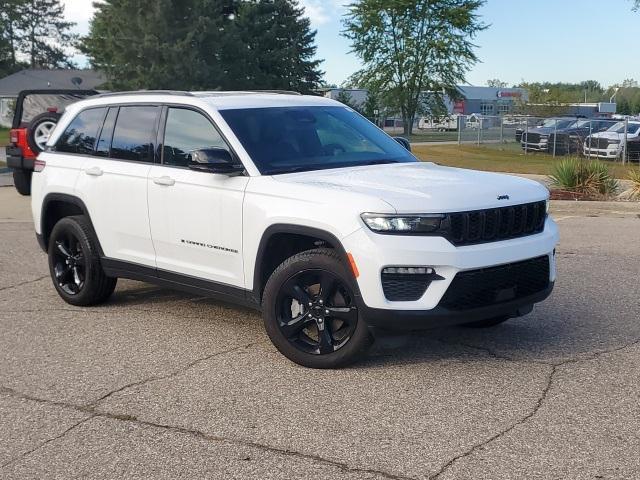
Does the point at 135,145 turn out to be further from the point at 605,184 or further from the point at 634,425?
the point at 605,184

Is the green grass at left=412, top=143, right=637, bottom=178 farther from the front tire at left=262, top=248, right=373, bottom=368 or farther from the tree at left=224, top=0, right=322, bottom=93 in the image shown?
the tree at left=224, top=0, right=322, bottom=93

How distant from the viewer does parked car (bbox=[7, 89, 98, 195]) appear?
44.7 feet

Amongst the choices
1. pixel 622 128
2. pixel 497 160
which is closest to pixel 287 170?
pixel 497 160

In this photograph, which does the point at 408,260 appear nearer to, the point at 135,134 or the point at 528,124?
the point at 135,134

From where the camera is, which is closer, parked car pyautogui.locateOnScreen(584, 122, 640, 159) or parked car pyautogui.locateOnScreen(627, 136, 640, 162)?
parked car pyautogui.locateOnScreen(584, 122, 640, 159)

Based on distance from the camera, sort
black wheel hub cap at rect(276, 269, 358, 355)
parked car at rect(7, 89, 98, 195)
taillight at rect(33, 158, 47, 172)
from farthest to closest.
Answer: parked car at rect(7, 89, 98, 195)
taillight at rect(33, 158, 47, 172)
black wheel hub cap at rect(276, 269, 358, 355)

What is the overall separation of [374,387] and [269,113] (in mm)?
2397

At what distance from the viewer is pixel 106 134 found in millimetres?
7078

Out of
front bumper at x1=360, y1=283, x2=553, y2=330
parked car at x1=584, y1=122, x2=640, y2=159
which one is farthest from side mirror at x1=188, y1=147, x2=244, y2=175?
parked car at x1=584, y1=122, x2=640, y2=159

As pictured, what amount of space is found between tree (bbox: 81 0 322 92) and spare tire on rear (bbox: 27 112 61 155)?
35.6m

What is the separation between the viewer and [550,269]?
5750mm

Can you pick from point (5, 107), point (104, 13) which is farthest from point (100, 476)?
point (5, 107)

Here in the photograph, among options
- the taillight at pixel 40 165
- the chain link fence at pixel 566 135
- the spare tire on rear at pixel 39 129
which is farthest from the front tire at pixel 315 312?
the chain link fence at pixel 566 135

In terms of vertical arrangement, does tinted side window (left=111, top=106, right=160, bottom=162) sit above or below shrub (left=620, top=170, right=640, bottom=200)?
above
